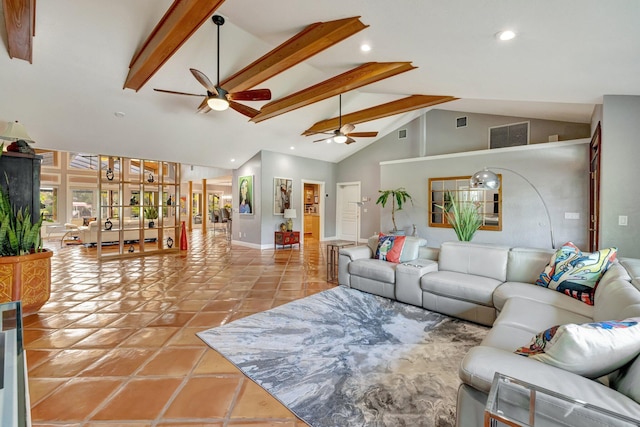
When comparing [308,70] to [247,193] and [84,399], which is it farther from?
[84,399]

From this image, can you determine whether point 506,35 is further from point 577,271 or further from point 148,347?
point 148,347

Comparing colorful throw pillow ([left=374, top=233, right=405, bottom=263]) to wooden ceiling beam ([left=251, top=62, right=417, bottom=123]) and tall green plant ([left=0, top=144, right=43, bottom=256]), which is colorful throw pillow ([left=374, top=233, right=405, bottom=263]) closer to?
wooden ceiling beam ([left=251, top=62, right=417, bottom=123])

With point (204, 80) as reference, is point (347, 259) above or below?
below

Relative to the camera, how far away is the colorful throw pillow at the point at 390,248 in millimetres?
3793

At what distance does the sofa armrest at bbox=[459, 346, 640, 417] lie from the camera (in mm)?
974

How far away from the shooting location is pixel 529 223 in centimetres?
546

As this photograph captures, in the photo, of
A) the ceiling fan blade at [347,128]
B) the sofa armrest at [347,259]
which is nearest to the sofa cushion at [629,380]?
the sofa armrest at [347,259]

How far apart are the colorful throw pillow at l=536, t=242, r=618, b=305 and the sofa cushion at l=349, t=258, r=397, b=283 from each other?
1.53 m

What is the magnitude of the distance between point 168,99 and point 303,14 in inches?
135

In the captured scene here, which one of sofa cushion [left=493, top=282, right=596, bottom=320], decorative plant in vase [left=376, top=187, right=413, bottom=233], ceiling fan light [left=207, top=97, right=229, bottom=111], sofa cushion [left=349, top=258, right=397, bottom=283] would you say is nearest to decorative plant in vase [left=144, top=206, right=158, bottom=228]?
ceiling fan light [left=207, top=97, right=229, bottom=111]

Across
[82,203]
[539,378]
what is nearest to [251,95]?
[539,378]

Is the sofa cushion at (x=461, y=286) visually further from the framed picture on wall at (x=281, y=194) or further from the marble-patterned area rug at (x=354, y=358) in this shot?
the framed picture on wall at (x=281, y=194)

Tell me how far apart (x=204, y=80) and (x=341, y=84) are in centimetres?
181

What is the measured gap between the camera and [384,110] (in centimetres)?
537
